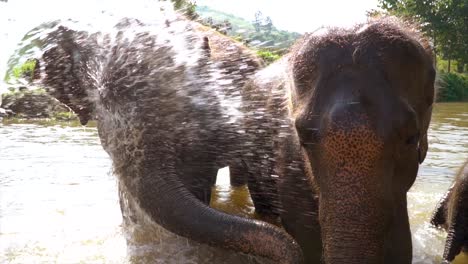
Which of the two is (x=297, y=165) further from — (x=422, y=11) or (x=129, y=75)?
(x=422, y=11)

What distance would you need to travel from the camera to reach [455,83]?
27.6m

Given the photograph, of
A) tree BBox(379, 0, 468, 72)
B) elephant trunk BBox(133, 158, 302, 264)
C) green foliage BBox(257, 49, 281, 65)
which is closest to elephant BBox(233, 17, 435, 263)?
elephant trunk BBox(133, 158, 302, 264)

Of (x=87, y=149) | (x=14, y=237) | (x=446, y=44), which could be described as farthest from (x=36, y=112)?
(x=446, y=44)

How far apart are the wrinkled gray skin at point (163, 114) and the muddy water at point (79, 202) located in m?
0.38

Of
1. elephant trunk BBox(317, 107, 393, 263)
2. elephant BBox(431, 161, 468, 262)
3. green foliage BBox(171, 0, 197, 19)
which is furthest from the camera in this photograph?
green foliage BBox(171, 0, 197, 19)

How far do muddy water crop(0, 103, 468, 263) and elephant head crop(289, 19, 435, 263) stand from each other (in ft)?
4.46

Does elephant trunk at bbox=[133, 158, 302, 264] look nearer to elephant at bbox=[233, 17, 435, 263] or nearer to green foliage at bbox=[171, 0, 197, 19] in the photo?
elephant at bbox=[233, 17, 435, 263]

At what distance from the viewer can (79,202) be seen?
5730 mm

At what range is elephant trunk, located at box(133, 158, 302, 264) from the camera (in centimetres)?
263

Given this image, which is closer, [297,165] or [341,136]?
A: [341,136]

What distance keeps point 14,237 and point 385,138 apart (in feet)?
9.38

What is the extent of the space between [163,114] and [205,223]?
36.4 inches

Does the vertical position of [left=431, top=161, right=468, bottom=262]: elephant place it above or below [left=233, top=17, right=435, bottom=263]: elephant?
below

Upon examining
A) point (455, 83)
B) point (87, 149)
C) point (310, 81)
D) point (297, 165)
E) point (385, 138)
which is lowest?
point (455, 83)
